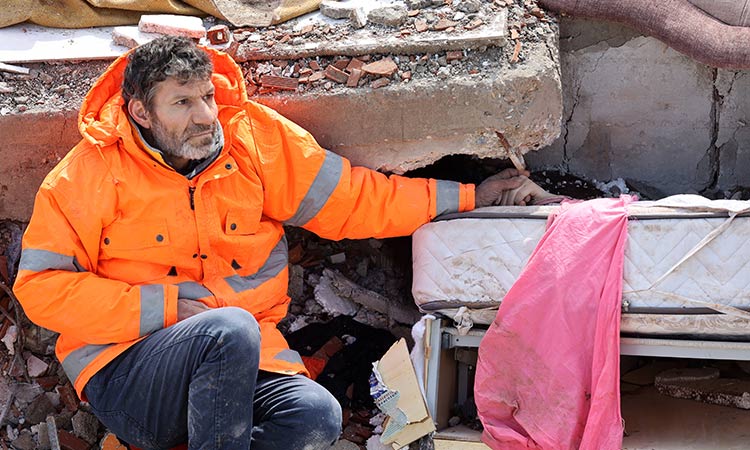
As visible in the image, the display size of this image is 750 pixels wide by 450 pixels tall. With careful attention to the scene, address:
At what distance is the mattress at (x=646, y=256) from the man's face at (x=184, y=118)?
2.98 feet

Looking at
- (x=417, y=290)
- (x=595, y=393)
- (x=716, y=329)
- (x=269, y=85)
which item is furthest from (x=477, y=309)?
(x=269, y=85)

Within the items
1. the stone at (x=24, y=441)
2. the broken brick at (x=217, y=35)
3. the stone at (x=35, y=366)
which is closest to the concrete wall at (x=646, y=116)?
the broken brick at (x=217, y=35)

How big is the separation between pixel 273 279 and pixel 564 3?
1594 mm

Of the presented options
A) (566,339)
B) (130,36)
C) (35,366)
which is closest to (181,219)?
(130,36)

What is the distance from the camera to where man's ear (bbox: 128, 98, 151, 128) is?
3.33m

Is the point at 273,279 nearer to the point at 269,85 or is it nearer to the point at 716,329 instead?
the point at 269,85

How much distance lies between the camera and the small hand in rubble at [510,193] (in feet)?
12.3

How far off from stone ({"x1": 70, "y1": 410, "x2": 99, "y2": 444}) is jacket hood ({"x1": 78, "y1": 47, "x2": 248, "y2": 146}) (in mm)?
1275

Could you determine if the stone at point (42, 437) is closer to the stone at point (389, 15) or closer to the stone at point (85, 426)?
the stone at point (85, 426)

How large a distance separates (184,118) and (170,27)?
2.32 ft

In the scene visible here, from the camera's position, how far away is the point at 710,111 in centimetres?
419

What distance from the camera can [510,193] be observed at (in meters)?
3.79

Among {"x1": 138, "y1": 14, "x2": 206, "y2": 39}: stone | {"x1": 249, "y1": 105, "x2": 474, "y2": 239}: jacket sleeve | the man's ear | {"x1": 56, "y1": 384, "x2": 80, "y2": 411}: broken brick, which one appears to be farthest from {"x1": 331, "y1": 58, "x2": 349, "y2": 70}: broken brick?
{"x1": 56, "y1": 384, "x2": 80, "y2": 411}: broken brick

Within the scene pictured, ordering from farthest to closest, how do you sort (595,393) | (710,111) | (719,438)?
1. (710,111)
2. (719,438)
3. (595,393)
